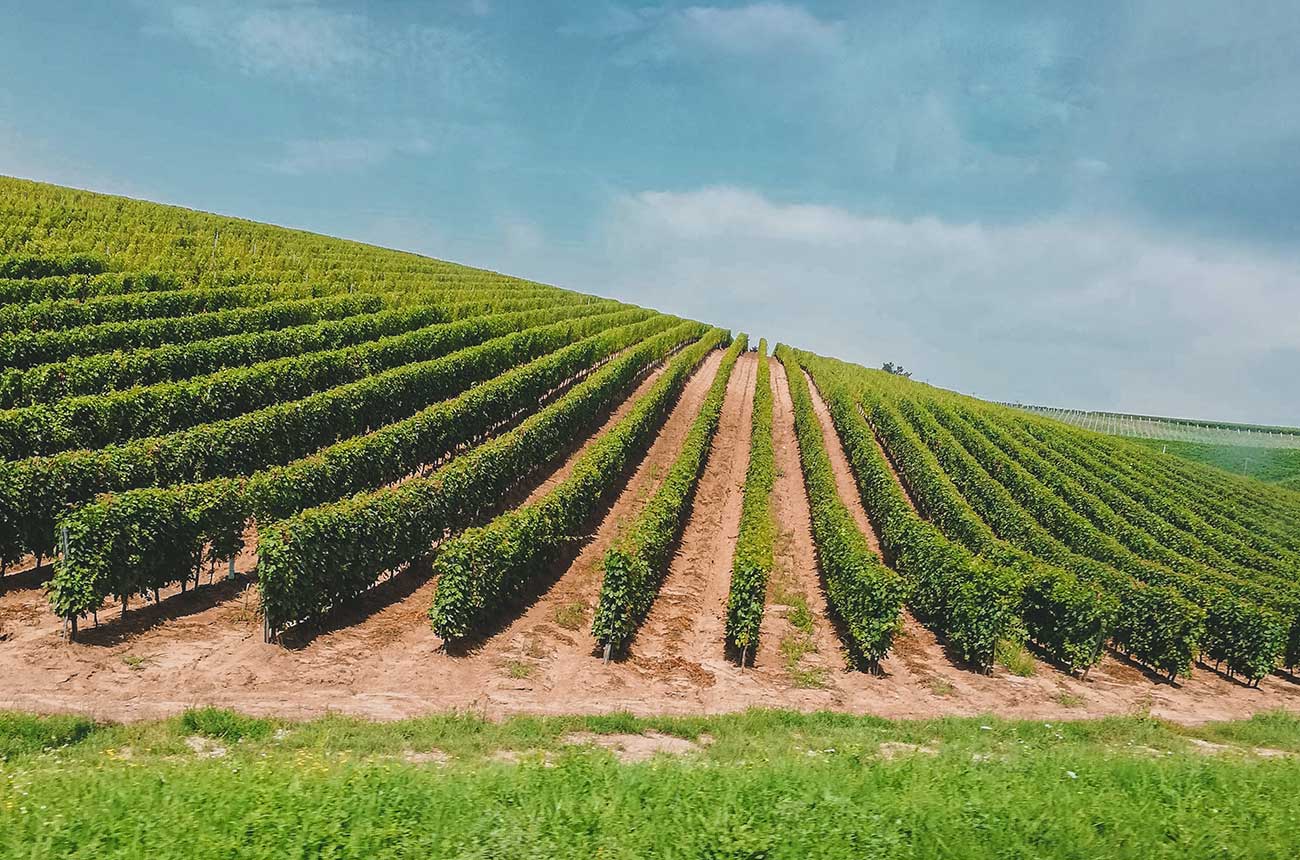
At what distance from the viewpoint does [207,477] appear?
23609 millimetres

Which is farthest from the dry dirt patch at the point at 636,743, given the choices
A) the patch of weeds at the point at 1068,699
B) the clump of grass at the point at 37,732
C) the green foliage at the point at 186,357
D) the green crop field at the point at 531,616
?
the green foliage at the point at 186,357

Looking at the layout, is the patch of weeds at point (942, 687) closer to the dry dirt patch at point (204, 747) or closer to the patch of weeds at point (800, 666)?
the patch of weeds at point (800, 666)

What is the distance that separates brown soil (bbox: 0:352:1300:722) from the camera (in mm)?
14305

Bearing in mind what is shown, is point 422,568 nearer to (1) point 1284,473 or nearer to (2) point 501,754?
(2) point 501,754

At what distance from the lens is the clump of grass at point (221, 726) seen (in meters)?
12.0

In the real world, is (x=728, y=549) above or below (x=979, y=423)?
below

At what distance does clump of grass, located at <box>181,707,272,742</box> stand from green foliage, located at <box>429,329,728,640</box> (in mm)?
5256

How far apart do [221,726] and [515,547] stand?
856 cm

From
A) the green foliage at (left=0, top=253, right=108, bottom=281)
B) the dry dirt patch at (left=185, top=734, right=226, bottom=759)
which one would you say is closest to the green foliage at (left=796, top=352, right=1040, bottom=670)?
the dry dirt patch at (left=185, top=734, right=226, bottom=759)

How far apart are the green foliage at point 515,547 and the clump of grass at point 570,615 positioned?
53.8 inches

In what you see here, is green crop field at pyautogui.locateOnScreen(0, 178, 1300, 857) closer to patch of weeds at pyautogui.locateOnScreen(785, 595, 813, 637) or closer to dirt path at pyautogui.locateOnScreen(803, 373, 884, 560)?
patch of weeds at pyautogui.locateOnScreen(785, 595, 813, 637)

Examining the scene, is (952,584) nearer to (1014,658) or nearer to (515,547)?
(1014,658)

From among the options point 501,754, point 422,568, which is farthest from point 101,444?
point 501,754

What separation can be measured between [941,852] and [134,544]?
1686 centimetres
